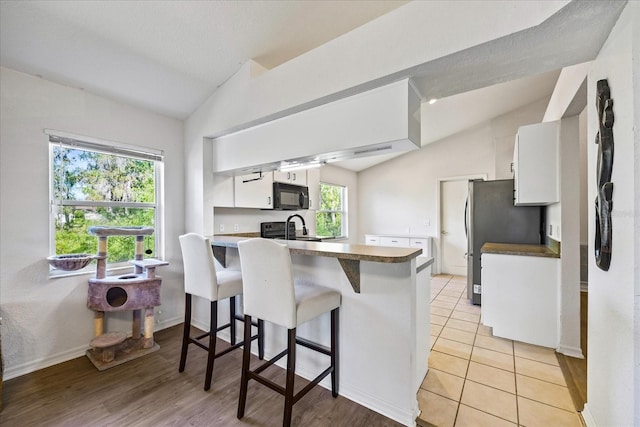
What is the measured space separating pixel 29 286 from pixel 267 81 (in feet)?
8.52

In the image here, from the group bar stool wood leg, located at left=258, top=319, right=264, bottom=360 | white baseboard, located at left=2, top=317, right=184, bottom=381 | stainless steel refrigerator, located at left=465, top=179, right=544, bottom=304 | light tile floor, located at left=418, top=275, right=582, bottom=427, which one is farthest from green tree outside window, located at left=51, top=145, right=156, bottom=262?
stainless steel refrigerator, located at left=465, top=179, right=544, bottom=304

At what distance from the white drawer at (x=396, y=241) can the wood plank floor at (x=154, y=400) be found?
3.86 meters

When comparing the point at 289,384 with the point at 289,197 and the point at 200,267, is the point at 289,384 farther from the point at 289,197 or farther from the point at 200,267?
the point at 289,197

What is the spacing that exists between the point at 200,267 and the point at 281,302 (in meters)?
0.83

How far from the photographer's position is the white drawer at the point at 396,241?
17.8 feet

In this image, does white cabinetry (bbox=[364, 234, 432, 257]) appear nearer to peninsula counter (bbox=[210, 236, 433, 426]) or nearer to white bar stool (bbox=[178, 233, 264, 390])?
peninsula counter (bbox=[210, 236, 433, 426])

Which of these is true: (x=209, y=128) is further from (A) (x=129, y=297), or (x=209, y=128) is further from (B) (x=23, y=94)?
(A) (x=129, y=297)

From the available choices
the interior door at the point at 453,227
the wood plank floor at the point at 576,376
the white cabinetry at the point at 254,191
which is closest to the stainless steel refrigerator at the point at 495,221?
the wood plank floor at the point at 576,376

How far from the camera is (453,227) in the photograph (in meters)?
5.36

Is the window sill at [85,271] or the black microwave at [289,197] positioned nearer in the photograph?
the window sill at [85,271]

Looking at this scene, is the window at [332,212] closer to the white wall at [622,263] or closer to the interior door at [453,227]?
the interior door at [453,227]

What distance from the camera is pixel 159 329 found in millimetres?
2971

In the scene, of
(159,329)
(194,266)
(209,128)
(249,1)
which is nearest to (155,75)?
(209,128)

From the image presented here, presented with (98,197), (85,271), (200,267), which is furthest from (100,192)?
(200,267)
